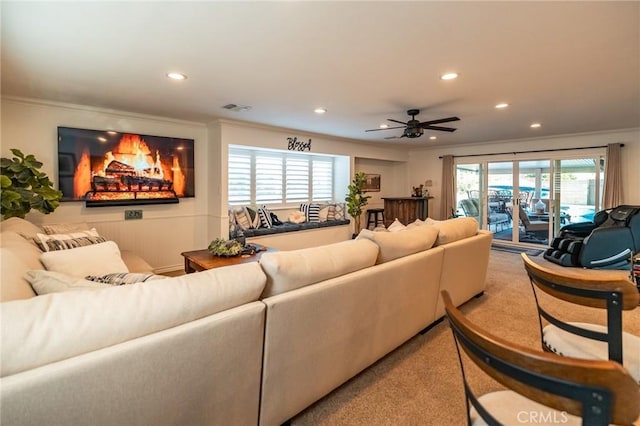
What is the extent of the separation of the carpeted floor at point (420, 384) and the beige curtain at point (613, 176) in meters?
Answer: 3.18

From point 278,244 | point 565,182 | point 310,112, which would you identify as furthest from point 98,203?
point 565,182

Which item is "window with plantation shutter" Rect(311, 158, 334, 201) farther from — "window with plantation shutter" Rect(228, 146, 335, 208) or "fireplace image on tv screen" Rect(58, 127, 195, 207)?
Answer: "fireplace image on tv screen" Rect(58, 127, 195, 207)

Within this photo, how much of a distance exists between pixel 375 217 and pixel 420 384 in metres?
5.95

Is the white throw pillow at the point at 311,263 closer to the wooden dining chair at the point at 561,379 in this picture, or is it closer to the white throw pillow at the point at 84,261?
the wooden dining chair at the point at 561,379

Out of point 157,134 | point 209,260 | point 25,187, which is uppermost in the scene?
point 157,134

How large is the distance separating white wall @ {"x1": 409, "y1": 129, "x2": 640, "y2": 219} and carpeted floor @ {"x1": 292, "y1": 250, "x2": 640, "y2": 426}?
3.55m

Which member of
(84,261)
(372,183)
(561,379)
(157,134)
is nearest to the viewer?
(561,379)

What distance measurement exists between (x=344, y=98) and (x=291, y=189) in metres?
3.18

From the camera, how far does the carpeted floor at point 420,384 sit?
1.71 m

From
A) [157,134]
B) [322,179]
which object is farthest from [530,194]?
[157,134]

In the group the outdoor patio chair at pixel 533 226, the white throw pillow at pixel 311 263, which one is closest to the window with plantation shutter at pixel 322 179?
the outdoor patio chair at pixel 533 226

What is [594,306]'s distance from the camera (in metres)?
1.31

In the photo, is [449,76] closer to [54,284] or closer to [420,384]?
[420,384]

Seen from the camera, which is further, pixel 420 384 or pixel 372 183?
pixel 372 183
